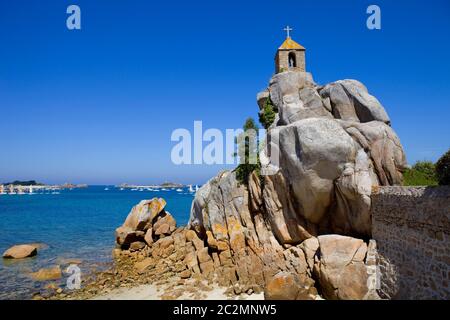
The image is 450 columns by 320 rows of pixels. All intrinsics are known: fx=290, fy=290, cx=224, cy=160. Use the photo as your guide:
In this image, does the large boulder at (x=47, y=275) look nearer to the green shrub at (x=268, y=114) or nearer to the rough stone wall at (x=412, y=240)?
the green shrub at (x=268, y=114)

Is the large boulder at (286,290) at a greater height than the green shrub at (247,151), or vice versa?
the green shrub at (247,151)

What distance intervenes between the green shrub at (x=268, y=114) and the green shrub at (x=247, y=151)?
89 centimetres

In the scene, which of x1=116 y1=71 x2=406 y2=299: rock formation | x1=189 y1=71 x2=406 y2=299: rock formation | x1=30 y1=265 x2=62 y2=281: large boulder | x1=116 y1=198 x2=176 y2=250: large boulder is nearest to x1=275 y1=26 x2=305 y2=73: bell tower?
x1=116 y1=71 x2=406 y2=299: rock formation

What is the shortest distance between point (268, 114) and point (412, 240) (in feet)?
47.1

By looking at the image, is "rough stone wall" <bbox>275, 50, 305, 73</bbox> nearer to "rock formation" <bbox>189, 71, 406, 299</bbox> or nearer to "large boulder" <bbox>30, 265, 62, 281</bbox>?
"rock formation" <bbox>189, 71, 406, 299</bbox>

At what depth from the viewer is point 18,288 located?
21500 mm

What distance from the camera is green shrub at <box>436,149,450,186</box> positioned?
1075cm

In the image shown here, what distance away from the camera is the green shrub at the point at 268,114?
23.7 metres

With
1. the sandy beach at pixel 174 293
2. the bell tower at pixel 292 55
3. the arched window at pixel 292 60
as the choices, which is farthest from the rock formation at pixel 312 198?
the arched window at pixel 292 60

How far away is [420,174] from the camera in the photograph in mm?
16297
